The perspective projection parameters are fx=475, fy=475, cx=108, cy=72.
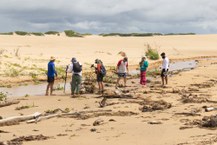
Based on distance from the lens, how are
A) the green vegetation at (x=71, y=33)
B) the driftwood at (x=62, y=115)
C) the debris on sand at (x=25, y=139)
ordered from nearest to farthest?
the debris on sand at (x=25, y=139), the driftwood at (x=62, y=115), the green vegetation at (x=71, y=33)

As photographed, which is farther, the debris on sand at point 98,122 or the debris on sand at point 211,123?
the debris on sand at point 98,122

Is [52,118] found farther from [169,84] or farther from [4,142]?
[169,84]

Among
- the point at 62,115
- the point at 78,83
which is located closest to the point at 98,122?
the point at 62,115

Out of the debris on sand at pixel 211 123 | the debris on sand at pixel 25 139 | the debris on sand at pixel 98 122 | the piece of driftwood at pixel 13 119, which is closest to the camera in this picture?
the debris on sand at pixel 25 139

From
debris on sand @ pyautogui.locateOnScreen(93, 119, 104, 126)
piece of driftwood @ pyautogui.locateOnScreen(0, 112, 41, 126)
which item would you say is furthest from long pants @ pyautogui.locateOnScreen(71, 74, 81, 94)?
debris on sand @ pyautogui.locateOnScreen(93, 119, 104, 126)

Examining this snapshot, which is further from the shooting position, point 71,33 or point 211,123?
point 71,33

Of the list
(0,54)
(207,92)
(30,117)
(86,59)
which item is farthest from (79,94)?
(86,59)

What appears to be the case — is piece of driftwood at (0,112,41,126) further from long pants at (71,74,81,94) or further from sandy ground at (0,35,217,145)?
long pants at (71,74,81,94)

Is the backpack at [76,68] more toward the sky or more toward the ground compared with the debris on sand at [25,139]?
more toward the sky

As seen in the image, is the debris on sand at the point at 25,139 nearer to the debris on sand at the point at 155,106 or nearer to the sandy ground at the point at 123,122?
the sandy ground at the point at 123,122

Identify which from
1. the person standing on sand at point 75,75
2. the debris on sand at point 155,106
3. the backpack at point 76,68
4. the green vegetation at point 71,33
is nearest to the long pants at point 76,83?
the person standing on sand at point 75,75

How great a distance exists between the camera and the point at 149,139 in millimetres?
10062

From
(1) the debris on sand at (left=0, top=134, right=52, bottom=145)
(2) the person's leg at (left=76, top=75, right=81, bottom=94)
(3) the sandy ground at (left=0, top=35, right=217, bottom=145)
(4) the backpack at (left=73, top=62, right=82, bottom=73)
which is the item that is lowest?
(1) the debris on sand at (left=0, top=134, right=52, bottom=145)

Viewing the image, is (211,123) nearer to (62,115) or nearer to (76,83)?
(62,115)
